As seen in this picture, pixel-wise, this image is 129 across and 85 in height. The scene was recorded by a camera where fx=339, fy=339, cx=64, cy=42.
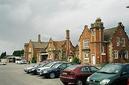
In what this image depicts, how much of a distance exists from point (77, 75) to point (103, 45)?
51.4 metres

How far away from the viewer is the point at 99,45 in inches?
2891

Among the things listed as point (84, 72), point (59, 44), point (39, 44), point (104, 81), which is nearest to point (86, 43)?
point (59, 44)

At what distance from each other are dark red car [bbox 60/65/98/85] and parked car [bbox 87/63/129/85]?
391cm

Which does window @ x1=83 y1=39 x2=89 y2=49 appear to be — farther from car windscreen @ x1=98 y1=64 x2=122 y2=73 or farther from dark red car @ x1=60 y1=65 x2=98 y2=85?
car windscreen @ x1=98 y1=64 x2=122 y2=73

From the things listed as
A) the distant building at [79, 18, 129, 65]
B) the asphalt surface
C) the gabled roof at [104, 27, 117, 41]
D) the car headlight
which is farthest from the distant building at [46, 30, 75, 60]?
the car headlight

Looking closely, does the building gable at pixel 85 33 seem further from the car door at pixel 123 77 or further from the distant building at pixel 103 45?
the car door at pixel 123 77

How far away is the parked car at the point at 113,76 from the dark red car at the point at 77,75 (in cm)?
391

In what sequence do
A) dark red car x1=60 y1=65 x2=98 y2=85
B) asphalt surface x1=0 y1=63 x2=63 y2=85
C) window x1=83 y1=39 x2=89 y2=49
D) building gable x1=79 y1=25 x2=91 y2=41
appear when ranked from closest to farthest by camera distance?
dark red car x1=60 y1=65 x2=98 y2=85 → asphalt surface x1=0 y1=63 x2=63 y2=85 → window x1=83 y1=39 x2=89 y2=49 → building gable x1=79 y1=25 x2=91 y2=41

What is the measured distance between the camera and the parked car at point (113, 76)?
17.8 meters

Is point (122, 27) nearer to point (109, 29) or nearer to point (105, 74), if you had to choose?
point (109, 29)

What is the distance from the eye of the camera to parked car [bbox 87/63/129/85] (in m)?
17.8

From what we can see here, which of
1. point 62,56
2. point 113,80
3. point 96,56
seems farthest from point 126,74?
point 62,56

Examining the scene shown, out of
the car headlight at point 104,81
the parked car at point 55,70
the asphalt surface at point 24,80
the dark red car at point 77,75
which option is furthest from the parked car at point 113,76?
the parked car at point 55,70

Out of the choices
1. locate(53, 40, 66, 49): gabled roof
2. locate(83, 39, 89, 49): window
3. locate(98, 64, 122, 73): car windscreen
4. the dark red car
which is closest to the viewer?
locate(98, 64, 122, 73): car windscreen
